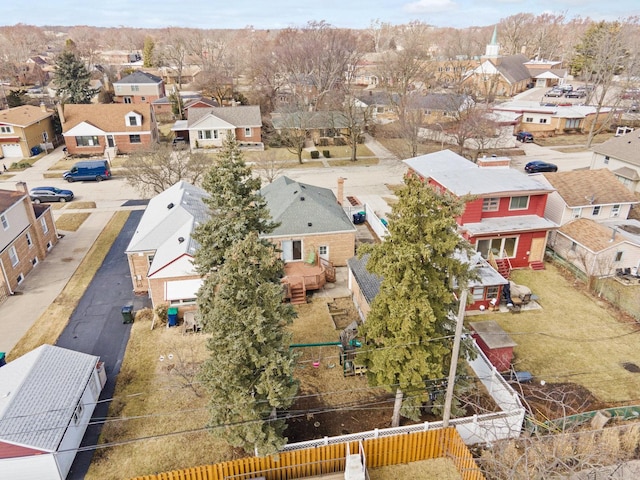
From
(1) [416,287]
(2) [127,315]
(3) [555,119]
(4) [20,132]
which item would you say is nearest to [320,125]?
(3) [555,119]

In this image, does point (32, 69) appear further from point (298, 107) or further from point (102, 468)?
point (102, 468)

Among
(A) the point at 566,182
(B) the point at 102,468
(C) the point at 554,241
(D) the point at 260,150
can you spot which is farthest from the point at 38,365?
(D) the point at 260,150

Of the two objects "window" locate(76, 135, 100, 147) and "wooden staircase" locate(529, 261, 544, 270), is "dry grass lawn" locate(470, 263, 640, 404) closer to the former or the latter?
"wooden staircase" locate(529, 261, 544, 270)

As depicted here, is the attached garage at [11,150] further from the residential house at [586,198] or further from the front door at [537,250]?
the residential house at [586,198]

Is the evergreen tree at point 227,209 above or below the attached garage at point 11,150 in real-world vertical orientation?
above

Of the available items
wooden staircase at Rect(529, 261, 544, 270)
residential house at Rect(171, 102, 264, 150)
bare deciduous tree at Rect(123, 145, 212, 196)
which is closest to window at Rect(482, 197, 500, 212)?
wooden staircase at Rect(529, 261, 544, 270)

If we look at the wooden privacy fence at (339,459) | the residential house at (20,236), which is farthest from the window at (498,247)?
the residential house at (20,236)

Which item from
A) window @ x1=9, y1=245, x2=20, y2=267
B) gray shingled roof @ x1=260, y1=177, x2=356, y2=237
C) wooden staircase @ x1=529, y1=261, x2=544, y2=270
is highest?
gray shingled roof @ x1=260, y1=177, x2=356, y2=237
